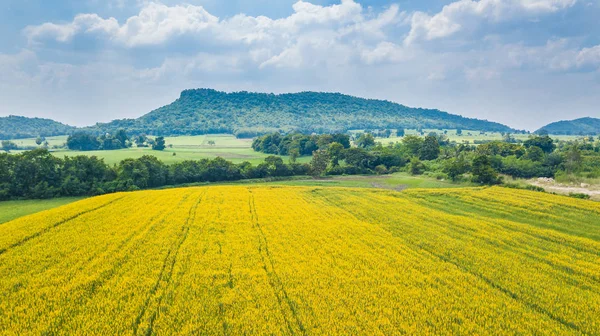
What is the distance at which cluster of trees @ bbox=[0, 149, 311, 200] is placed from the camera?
181 feet

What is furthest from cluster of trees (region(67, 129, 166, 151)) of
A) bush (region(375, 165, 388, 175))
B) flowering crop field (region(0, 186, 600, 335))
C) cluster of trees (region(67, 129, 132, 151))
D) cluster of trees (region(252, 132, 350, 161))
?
flowering crop field (region(0, 186, 600, 335))

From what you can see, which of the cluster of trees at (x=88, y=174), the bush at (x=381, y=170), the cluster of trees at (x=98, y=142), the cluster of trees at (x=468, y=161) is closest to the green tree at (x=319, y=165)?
the cluster of trees at (x=468, y=161)

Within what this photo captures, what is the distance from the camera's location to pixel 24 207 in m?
45.5

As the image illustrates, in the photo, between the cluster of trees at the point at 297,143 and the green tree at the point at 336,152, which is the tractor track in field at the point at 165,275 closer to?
the green tree at the point at 336,152

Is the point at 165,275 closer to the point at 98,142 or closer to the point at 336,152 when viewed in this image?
the point at 336,152

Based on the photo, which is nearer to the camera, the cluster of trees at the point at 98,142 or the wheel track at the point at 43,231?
the wheel track at the point at 43,231

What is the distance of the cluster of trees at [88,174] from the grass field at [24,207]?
408 cm

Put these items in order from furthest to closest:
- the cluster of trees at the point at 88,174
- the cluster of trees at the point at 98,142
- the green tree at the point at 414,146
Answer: the cluster of trees at the point at 98,142 < the green tree at the point at 414,146 < the cluster of trees at the point at 88,174

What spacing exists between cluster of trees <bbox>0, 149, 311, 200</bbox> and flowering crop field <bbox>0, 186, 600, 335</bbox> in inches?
1297

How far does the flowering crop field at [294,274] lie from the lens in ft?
41.0

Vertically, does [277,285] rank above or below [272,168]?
above

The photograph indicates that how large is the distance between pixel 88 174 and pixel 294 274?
63329 mm

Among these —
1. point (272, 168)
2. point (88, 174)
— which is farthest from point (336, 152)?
point (88, 174)

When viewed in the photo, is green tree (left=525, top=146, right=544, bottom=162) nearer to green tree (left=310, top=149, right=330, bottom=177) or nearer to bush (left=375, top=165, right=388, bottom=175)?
bush (left=375, top=165, right=388, bottom=175)
